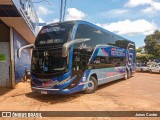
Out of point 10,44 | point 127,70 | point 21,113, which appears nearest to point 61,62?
point 21,113

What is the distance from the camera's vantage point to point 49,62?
1052 cm

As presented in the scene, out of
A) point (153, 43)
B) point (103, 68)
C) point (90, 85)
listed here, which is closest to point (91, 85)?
point (90, 85)

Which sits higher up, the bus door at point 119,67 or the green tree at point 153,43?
the green tree at point 153,43

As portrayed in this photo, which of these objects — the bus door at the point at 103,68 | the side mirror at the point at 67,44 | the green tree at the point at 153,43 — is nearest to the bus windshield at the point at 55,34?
the side mirror at the point at 67,44

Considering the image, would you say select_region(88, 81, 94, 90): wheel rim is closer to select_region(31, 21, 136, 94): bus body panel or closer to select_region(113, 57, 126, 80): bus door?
select_region(31, 21, 136, 94): bus body panel

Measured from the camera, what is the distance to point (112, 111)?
8.45m

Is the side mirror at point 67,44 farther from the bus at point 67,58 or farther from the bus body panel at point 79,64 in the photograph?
the bus body panel at point 79,64

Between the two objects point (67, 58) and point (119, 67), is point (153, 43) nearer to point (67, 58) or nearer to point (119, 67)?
point (119, 67)

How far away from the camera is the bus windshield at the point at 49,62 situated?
404 inches

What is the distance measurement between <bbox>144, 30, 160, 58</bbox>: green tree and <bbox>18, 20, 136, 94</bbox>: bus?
3277cm

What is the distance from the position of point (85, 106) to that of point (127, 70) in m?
11.7

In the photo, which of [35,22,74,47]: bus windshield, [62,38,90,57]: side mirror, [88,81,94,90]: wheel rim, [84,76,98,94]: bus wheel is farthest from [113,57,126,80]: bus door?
[35,22,74,47]: bus windshield

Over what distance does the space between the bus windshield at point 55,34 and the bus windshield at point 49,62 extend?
0.45 metres

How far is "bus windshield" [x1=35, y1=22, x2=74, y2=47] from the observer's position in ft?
35.0
